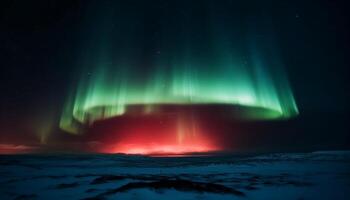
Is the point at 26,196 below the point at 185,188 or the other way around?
below

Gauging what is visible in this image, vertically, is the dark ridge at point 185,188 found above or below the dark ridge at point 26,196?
above

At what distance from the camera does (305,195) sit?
628 inches

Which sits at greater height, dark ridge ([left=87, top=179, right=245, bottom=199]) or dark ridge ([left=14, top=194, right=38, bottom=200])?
dark ridge ([left=87, top=179, right=245, bottom=199])

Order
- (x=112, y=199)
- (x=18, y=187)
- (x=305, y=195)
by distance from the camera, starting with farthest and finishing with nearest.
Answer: (x=18, y=187) < (x=305, y=195) < (x=112, y=199)

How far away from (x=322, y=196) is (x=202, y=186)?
688cm

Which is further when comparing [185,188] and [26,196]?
[185,188]

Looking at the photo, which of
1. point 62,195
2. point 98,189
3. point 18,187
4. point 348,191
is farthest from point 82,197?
point 348,191

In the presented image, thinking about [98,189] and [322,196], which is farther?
[98,189]

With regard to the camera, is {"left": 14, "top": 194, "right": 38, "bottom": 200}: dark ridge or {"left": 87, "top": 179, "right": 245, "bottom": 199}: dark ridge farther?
{"left": 87, "top": 179, "right": 245, "bottom": 199}: dark ridge

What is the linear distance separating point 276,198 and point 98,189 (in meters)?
9.67

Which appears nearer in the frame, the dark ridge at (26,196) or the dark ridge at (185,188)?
the dark ridge at (26,196)

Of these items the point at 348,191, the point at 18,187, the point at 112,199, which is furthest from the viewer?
the point at 18,187

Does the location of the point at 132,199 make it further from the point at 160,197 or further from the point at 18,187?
the point at 18,187

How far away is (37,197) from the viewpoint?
15.7 metres
